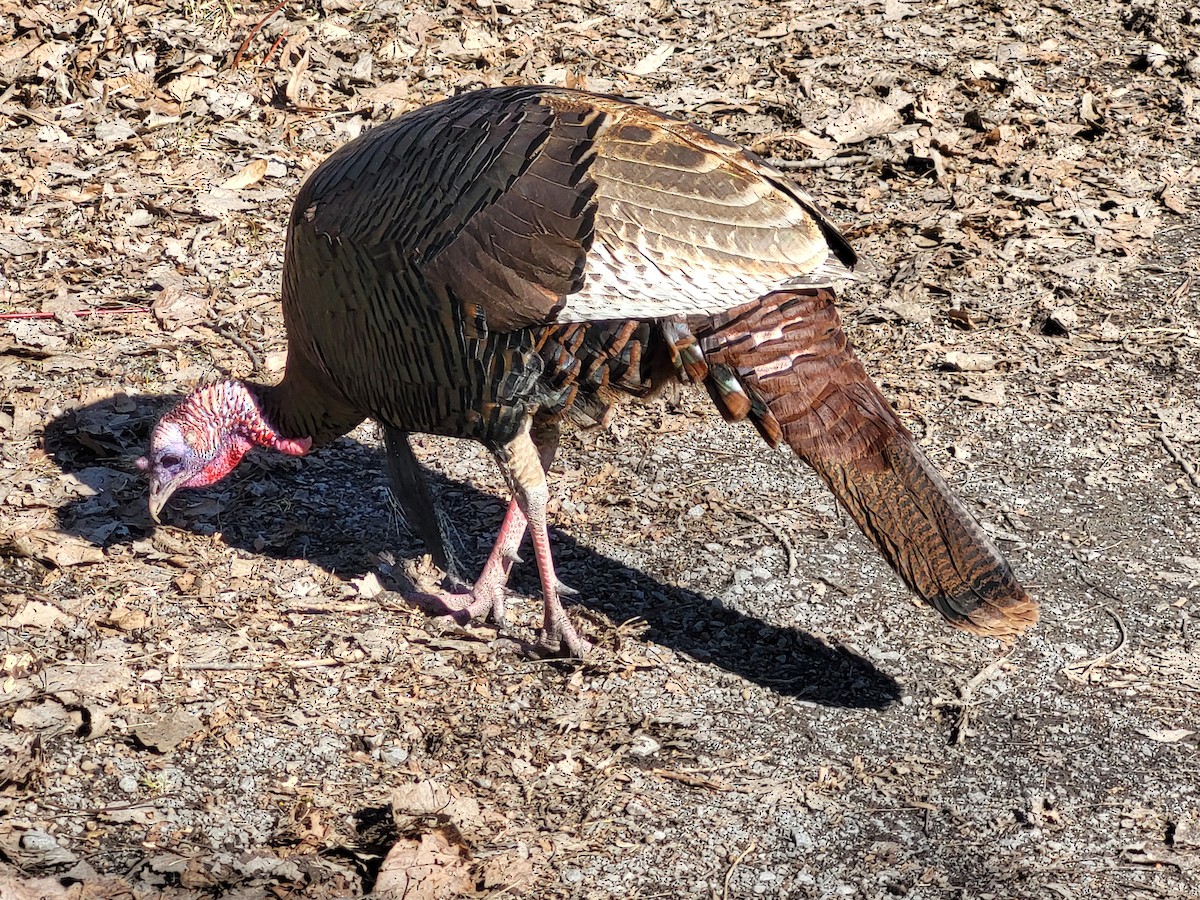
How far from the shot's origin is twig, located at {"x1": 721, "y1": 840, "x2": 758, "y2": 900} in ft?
10.4

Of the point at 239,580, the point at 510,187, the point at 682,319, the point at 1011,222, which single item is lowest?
the point at 239,580

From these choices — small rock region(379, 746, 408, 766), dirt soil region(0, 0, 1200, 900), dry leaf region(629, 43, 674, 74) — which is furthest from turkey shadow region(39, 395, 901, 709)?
dry leaf region(629, 43, 674, 74)

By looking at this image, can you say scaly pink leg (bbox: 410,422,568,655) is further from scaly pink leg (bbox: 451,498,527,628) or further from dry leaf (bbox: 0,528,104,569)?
dry leaf (bbox: 0,528,104,569)

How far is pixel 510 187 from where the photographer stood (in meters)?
3.56

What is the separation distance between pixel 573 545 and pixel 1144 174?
3675 mm

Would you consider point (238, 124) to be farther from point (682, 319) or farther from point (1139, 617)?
point (1139, 617)

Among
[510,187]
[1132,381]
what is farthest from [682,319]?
[1132,381]

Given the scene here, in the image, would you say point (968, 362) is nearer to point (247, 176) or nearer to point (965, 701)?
point (965, 701)

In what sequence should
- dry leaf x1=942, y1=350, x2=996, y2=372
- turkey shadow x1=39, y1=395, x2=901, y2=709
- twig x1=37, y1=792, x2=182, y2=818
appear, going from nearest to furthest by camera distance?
twig x1=37, y1=792, x2=182, y2=818 → turkey shadow x1=39, y1=395, x2=901, y2=709 → dry leaf x1=942, y1=350, x2=996, y2=372

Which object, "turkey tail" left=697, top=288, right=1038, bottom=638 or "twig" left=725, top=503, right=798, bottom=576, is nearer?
"turkey tail" left=697, top=288, right=1038, bottom=638

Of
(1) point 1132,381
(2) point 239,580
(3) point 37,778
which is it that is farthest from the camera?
(1) point 1132,381

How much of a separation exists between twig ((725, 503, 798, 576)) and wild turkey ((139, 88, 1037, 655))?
0.78 meters

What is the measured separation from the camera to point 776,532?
4516mm

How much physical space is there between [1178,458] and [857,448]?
181 centimetres
